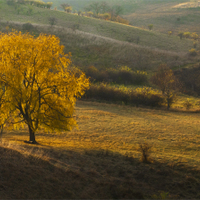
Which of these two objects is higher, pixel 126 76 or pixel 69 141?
pixel 126 76

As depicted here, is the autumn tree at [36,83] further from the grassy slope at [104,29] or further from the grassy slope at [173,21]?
the grassy slope at [173,21]

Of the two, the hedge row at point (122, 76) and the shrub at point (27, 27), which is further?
the shrub at point (27, 27)

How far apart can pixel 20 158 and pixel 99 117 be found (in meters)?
17.1

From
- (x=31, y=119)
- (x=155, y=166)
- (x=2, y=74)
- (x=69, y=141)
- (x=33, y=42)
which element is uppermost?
(x=33, y=42)

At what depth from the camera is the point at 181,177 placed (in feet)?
32.8

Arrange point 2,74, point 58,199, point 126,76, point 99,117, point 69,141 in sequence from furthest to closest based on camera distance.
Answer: point 126,76
point 99,117
point 69,141
point 2,74
point 58,199

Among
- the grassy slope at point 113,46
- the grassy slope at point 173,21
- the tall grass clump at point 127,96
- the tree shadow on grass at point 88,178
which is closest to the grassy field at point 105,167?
the tree shadow on grass at point 88,178

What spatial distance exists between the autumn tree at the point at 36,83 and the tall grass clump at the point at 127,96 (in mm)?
21444

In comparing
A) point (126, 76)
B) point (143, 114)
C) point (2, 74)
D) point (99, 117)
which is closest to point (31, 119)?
point (2, 74)

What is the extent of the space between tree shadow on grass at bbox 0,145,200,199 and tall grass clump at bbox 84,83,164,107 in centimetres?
2390

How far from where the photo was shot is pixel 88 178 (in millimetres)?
9188

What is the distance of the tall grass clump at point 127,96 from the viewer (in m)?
34.9

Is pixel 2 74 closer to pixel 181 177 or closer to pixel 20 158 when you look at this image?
pixel 20 158

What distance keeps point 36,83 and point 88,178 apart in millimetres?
8293
